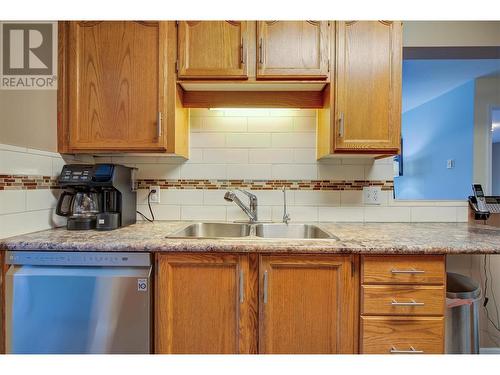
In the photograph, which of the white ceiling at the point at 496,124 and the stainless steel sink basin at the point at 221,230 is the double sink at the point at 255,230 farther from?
the white ceiling at the point at 496,124

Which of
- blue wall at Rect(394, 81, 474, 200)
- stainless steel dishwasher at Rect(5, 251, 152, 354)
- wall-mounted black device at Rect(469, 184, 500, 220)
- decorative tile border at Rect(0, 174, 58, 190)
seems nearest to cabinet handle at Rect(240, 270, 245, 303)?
stainless steel dishwasher at Rect(5, 251, 152, 354)

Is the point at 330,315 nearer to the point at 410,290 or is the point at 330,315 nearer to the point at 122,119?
the point at 410,290

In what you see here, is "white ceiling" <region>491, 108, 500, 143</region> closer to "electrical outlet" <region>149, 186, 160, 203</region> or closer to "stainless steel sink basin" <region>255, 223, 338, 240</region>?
"stainless steel sink basin" <region>255, 223, 338, 240</region>

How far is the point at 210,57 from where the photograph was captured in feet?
5.08

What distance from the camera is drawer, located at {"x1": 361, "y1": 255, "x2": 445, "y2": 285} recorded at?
1.23m

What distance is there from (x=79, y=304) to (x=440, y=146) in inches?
175

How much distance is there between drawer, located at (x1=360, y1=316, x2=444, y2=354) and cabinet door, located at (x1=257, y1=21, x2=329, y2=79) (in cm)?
122

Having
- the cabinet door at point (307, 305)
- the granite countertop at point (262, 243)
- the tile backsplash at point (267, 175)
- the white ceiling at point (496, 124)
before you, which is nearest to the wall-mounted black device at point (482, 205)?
the tile backsplash at point (267, 175)

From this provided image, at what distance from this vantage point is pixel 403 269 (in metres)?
1.23

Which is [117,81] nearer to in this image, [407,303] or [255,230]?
[255,230]

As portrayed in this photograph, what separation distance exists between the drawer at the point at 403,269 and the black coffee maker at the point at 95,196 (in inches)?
50.6

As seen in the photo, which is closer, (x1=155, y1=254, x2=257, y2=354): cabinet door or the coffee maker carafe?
(x1=155, y1=254, x2=257, y2=354): cabinet door

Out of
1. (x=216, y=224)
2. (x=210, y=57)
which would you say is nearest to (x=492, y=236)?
(x=216, y=224)

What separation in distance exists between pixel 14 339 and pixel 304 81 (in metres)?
1.82
